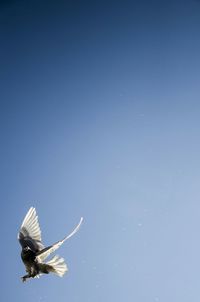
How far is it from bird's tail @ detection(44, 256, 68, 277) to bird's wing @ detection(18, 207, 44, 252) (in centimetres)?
26

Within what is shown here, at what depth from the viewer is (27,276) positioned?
11.1 ft

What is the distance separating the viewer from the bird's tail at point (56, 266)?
3322 mm

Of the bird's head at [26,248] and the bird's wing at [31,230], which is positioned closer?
the bird's head at [26,248]

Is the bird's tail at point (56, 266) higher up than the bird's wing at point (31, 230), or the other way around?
the bird's wing at point (31, 230)

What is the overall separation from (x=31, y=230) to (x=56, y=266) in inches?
19.3

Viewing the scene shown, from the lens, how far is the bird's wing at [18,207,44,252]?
3643 mm

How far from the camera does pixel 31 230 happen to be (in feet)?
12.3

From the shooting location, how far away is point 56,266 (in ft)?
11.1

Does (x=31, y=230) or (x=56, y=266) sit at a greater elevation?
(x=31, y=230)

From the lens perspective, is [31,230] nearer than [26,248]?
No

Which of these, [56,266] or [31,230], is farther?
[31,230]

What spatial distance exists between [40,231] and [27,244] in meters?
0.22

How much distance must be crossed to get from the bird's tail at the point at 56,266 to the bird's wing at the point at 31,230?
0.84ft

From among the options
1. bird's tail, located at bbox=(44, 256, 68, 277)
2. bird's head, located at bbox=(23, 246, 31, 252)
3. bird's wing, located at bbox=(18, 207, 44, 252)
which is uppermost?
bird's wing, located at bbox=(18, 207, 44, 252)
